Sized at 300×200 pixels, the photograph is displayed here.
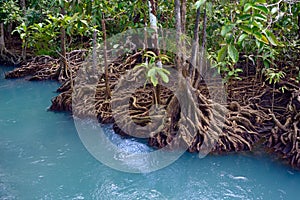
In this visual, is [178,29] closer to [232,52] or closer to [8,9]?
[232,52]

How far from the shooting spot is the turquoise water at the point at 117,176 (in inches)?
156

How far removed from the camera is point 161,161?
468cm

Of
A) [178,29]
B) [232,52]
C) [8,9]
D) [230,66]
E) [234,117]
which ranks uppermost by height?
[8,9]

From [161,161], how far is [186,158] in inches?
13.8

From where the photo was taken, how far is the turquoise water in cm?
395

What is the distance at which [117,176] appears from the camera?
4.35 meters

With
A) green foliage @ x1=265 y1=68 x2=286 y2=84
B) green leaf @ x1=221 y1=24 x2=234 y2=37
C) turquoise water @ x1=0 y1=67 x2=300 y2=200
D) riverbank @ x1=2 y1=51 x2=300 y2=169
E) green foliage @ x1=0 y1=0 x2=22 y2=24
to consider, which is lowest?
turquoise water @ x1=0 y1=67 x2=300 y2=200

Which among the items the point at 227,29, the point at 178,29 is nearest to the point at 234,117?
the point at 178,29

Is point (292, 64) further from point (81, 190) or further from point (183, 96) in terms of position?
point (81, 190)

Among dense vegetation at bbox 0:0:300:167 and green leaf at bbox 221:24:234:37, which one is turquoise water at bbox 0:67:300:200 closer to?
dense vegetation at bbox 0:0:300:167

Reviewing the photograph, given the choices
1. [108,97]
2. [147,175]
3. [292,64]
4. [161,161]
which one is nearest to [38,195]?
[147,175]

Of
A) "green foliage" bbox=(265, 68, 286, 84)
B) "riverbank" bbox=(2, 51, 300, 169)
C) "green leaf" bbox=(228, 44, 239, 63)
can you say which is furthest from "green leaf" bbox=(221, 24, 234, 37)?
"green foliage" bbox=(265, 68, 286, 84)

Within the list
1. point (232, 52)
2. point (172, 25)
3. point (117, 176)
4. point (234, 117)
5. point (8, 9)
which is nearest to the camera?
point (232, 52)

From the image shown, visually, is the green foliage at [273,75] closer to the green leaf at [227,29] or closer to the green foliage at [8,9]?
the green leaf at [227,29]
